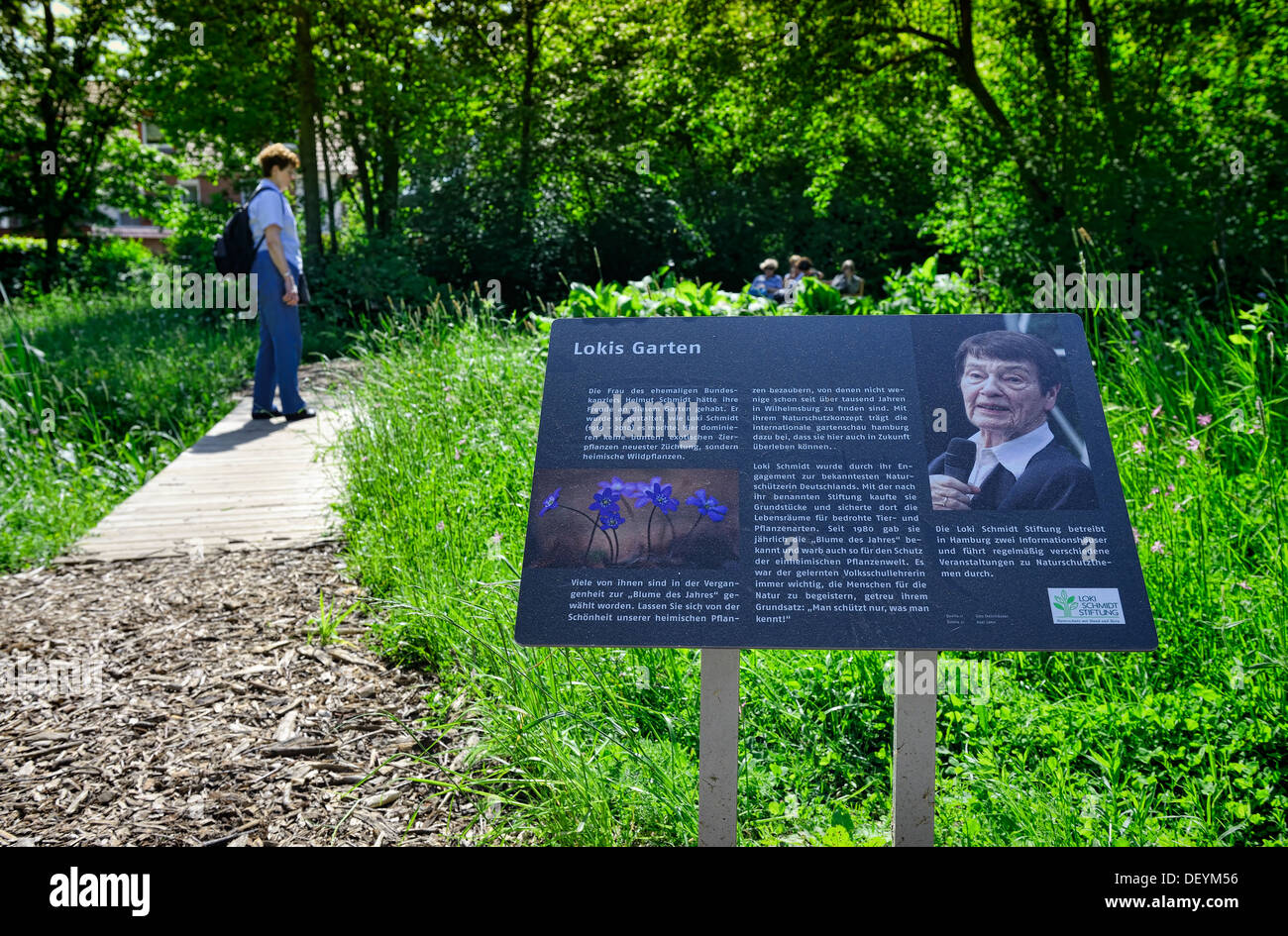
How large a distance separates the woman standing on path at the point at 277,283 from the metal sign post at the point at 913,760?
5.88 metres

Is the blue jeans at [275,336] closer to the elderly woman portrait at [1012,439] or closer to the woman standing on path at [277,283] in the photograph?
the woman standing on path at [277,283]

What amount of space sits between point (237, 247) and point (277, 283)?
36cm

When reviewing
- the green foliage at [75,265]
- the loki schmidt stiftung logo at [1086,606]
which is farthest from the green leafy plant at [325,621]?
the green foliage at [75,265]

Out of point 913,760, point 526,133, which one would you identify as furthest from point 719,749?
point 526,133

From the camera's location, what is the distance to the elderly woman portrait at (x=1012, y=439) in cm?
218

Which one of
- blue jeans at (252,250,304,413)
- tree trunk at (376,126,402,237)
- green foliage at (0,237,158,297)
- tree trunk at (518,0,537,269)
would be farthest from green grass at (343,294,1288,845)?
green foliage at (0,237,158,297)

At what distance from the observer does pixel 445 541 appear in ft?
12.8

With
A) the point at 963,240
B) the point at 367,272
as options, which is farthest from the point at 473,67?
the point at 963,240

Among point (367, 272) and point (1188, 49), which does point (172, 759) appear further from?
point (367, 272)

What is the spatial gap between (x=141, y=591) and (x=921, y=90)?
9893mm

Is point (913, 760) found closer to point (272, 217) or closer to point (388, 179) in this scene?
point (272, 217)

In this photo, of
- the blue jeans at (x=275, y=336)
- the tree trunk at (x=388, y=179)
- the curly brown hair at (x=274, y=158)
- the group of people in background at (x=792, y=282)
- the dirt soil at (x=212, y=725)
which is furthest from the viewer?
the tree trunk at (x=388, y=179)

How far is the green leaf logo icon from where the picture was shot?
2.05 meters

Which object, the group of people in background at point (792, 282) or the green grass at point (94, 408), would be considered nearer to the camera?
the green grass at point (94, 408)
